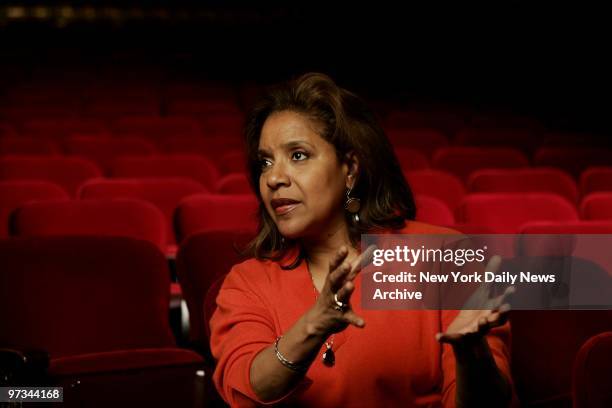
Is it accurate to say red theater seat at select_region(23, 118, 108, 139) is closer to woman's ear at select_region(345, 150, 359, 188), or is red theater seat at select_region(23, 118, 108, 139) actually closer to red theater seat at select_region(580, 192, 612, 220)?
red theater seat at select_region(580, 192, 612, 220)

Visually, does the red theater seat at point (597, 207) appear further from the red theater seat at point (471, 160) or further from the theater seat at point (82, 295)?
the theater seat at point (82, 295)

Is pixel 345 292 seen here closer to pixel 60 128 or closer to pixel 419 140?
pixel 419 140

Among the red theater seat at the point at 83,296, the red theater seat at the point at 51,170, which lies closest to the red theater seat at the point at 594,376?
the red theater seat at the point at 83,296

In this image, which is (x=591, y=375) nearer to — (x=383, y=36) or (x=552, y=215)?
(x=552, y=215)

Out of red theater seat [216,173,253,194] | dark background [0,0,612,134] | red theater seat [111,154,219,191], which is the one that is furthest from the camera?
dark background [0,0,612,134]

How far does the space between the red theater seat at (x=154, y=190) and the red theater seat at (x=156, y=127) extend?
1.05 metres

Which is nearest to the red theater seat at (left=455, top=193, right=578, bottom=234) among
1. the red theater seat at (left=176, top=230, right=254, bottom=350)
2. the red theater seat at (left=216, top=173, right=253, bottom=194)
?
the red theater seat at (left=216, top=173, right=253, bottom=194)

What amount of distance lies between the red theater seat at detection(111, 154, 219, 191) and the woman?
4.81ft

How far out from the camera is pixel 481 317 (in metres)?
0.66

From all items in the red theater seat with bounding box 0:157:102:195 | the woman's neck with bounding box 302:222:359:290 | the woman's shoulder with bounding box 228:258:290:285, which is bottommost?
the woman's shoulder with bounding box 228:258:290:285

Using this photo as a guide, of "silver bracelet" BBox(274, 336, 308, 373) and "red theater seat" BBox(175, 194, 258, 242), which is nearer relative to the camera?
"silver bracelet" BBox(274, 336, 308, 373)

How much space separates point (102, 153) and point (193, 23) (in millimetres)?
4602

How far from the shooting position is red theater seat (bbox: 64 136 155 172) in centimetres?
269

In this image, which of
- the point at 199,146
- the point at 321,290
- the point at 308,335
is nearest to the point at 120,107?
the point at 199,146
